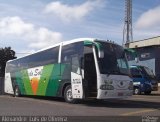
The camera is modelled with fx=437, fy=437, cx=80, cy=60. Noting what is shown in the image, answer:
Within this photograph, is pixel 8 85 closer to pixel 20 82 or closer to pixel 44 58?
pixel 20 82

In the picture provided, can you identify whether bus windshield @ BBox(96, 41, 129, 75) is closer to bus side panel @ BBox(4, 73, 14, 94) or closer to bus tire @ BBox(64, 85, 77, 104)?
bus tire @ BBox(64, 85, 77, 104)

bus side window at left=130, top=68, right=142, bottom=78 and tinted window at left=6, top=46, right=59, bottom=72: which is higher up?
tinted window at left=6, top=46, right=59, bottom=72

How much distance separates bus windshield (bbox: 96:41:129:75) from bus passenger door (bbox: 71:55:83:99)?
118 cm

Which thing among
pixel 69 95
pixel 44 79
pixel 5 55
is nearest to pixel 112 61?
pixel 69 95

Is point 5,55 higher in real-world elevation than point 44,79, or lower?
higher

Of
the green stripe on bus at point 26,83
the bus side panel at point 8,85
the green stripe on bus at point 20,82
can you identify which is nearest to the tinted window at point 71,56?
the green stripe on bus at point 26,83

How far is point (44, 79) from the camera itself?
24000mm

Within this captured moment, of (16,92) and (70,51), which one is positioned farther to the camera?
(16,92)

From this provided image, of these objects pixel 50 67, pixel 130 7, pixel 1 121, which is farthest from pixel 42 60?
pixel 130 7

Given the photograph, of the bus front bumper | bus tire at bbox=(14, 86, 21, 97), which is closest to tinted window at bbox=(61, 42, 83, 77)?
the bus front bumper

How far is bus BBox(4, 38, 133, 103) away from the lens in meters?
19.4

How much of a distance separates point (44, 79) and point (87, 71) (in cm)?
465

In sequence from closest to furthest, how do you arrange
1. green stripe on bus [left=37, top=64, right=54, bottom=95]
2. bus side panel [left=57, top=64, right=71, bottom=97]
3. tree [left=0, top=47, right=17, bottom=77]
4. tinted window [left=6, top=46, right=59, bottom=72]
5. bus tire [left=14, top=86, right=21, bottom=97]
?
bus side panel [left=57, top=64, right=71, bottom=97] < tinted window [left=6, top=46, right=59, bottom=72] < green stripe on bus [left=37, top=64, right=54, bottom=95] < bus tire [left=14, top=86, right=21, bottom=97] < tree [left=0, top=47, right=17, bottom=77]

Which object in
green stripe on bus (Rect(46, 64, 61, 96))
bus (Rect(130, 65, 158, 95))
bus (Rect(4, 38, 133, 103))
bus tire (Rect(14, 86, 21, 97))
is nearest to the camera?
bus (Rect(4, 38, 133, 103))
